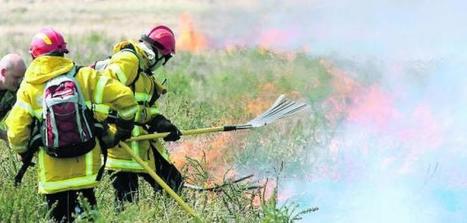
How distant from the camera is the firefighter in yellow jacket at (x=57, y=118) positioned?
583 centimetres

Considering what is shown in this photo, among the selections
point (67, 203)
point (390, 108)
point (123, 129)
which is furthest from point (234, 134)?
point (67, 203)

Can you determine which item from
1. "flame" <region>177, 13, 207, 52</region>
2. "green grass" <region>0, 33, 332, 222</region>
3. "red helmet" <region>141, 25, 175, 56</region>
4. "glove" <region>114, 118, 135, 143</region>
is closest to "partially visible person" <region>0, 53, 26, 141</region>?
"green grass" <region>0, 33, 332, 222</region>

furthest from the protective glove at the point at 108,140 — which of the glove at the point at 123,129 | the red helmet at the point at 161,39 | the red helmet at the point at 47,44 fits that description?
the red helmet at the point at 161,39

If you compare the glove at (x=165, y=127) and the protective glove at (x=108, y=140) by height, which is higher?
the glove at (x=165, y=127)

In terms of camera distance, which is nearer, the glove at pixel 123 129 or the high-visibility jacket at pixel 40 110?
the high-visibility jacket at pixel 40 110

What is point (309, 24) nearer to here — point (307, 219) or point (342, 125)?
point (342, 125)

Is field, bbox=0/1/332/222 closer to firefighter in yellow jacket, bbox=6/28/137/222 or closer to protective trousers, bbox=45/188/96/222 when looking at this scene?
protective trousers, bbox=45/188/96/222

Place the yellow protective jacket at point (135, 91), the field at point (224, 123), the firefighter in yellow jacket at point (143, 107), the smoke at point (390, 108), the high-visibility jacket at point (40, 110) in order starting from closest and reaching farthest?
1. the high-visibility jacket at point (40, 110)
2. the field at point (224, 123)
3. the yellow protective jacket at point (135, 91)
4. the firefighter in yellow jacket at point (143, 107)
5. the smoke at point (390, 108)

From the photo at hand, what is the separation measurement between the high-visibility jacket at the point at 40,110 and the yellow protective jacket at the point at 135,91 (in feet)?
2.33

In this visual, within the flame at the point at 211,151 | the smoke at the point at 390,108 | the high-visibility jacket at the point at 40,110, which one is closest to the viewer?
the high-visibility jacket at the point at 40,110

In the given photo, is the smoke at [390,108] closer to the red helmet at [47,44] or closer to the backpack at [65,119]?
the backpack at [65,119]

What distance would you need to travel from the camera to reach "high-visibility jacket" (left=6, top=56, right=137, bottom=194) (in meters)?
5.83

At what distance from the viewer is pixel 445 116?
10.5 m

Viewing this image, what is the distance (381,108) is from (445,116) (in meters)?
0.97
